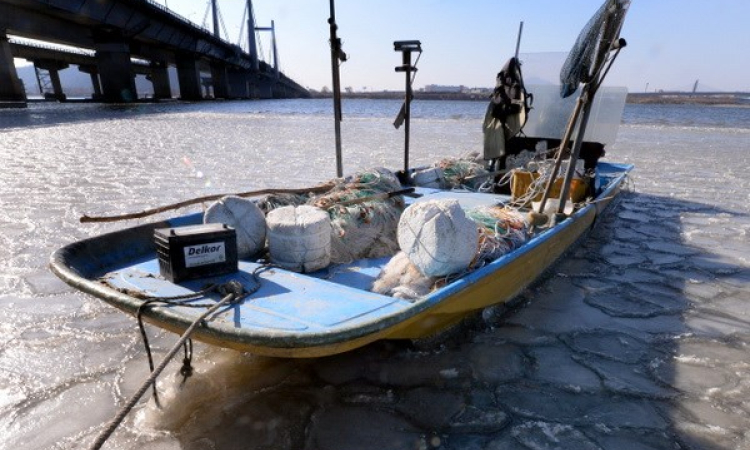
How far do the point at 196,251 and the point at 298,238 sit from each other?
799mm

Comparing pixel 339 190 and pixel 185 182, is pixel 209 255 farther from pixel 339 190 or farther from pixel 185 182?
pixel 185 182

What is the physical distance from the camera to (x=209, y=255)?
2826 millimetres

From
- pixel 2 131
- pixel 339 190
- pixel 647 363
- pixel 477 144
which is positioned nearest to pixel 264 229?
pixel 339 190

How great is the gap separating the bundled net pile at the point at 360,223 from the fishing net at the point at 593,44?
222 cm

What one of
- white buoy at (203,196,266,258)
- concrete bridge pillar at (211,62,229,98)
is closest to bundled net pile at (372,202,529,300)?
white buoy at (203,196,266,258)

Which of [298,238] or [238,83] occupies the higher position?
[238,83]

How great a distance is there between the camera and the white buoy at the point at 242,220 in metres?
3.46

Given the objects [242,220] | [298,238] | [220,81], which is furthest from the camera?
[220,81]

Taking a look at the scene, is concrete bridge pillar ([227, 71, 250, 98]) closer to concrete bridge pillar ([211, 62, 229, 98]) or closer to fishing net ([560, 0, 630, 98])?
concrete bridge pillar ([211, 62, 229, 98])

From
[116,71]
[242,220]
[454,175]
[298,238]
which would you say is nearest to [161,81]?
[116,71]

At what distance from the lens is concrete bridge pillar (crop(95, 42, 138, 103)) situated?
3978 centimetres

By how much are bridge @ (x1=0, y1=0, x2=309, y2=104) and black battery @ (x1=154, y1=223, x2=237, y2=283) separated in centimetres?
3469

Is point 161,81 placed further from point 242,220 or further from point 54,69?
point 242,220

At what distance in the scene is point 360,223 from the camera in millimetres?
4039
